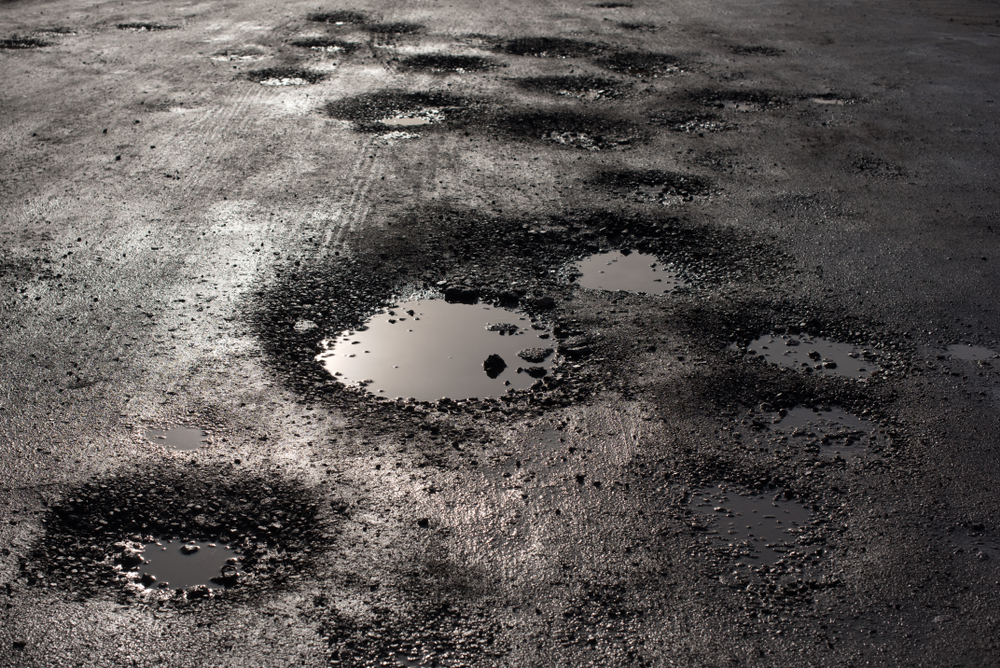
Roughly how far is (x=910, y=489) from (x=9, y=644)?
3.66 metres

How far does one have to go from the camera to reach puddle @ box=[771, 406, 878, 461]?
164 inches

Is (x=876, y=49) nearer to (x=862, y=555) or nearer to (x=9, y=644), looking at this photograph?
(x=862, y=555)

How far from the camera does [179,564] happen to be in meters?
3.40

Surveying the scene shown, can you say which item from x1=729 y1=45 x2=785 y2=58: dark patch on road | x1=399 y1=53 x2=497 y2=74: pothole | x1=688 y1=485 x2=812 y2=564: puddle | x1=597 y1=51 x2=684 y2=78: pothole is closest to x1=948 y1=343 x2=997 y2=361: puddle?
x1=688 y1=485 x2=812 y2=564: puddle

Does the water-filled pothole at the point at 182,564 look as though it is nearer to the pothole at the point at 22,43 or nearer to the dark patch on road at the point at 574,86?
the dark patch on road at the point at 574,86

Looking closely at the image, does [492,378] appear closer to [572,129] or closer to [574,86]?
[572,129]

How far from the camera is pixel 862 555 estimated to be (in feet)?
11.6

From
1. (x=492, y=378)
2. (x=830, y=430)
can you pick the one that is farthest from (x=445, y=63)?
(x=830, y=430)

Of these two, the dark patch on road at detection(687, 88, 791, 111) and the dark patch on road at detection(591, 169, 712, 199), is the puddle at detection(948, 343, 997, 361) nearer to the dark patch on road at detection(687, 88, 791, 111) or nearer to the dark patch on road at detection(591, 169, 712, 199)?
the dark patch on road at detection(591, 169, 712, 199)

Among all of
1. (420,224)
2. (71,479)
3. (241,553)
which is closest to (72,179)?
(420,224)

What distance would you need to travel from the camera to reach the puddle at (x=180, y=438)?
4.03 m

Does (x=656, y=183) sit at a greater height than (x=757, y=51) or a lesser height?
lesser

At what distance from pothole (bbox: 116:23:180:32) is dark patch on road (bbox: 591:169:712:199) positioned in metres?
7.46

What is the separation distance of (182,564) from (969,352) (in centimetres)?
429
